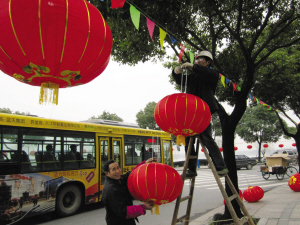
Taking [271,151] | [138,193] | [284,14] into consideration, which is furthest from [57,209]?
[271,151]

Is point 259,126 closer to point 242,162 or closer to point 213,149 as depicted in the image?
point 242,162

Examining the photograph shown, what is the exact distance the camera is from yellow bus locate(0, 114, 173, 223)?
5.68 metres

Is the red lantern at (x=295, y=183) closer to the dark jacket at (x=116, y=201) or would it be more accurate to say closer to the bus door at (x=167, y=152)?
the bus door at (x=167, y=152)

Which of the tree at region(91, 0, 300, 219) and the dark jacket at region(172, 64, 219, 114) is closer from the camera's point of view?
the dark jacket at region(172, 64, 219, 114)

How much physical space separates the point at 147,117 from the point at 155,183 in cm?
3208

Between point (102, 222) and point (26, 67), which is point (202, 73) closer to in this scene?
point (26, 67)

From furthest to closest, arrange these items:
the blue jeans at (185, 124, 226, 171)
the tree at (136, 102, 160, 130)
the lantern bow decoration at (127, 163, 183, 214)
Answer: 1. the tree at (136, 102, 160, 130)
2. the blue jeans at (185, 124, 226, 171)
3. the lantern bow decoration at (127, 163, 183, 214)

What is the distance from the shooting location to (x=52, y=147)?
6.68 metres

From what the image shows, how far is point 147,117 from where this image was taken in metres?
34.2

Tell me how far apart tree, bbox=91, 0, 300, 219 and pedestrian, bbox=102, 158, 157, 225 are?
2315mm

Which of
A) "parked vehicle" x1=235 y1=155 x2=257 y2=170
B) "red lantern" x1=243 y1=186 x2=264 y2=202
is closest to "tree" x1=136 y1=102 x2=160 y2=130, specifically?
"parked vehicle" x1=235 y1=155 x2=257 y2=170

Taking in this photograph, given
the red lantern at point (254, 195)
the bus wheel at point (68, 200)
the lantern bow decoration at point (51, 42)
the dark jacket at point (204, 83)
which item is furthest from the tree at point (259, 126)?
the lantern bow decoration at point (51, 42)

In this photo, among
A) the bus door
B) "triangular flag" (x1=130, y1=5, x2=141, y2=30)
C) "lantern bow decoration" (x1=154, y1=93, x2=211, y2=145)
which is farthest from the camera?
the bus door

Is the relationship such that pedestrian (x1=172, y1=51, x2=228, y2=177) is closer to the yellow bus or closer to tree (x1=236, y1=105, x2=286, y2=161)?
the yellow bus
